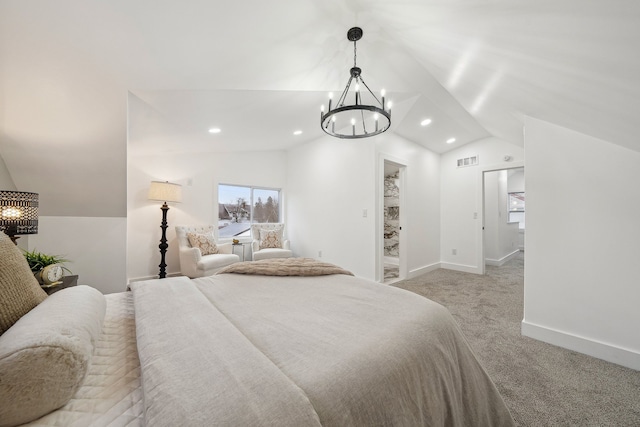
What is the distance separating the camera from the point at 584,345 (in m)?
2.01

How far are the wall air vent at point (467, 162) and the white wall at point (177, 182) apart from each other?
3.78 metres

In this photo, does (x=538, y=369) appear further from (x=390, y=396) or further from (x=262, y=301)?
(x=262, y=301)

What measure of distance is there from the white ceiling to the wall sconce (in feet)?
2.73

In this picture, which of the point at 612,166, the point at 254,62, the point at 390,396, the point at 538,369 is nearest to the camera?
the point at 390,396

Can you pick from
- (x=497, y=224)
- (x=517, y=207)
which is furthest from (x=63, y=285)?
(x=517, y=207)

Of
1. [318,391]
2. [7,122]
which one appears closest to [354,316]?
[318,391]

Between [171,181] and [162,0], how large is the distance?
10.8 feet

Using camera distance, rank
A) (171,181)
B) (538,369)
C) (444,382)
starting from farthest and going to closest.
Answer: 1. (171,181)
2. (538,369)
3. (444,382)

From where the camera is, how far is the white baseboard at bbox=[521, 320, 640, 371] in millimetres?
1829

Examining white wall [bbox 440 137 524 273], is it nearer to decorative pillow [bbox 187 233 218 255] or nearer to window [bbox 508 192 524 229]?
window [bbox 508 192 524 229]

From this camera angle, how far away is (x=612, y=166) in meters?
1.93

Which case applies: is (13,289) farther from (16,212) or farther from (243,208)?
(243,208)

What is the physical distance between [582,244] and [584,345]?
83 centimetres

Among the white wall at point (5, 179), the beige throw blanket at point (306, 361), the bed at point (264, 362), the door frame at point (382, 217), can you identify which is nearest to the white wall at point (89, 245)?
the white wall at point (5, 179)
